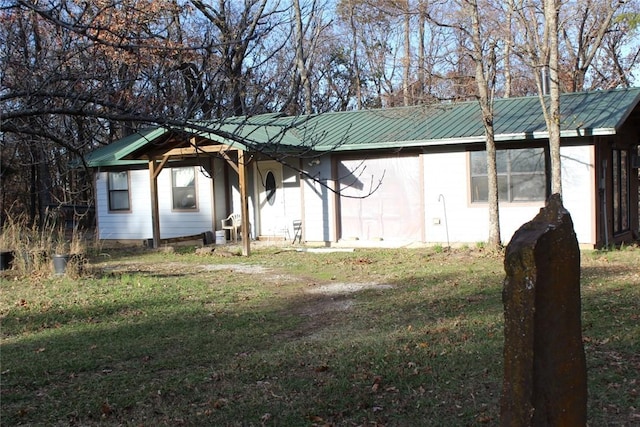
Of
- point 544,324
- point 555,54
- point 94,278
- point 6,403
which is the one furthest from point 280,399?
point 555,54

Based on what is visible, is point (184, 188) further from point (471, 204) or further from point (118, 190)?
point (471, 204)

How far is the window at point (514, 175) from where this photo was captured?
48.8 feet

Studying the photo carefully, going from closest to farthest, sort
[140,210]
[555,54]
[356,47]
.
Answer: [555,54]
[140,210]
[356,47]

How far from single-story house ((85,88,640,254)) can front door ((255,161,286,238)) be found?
3 cm

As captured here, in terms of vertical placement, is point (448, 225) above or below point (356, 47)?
below

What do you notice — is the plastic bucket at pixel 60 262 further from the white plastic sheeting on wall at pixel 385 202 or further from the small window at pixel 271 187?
the small window at pixel 271 187

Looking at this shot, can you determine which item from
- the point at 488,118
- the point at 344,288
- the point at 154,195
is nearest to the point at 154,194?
the point at 154,195

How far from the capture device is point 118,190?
20625mm

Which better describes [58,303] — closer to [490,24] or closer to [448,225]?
[448,225]

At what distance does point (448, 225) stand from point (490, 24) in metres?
4.63

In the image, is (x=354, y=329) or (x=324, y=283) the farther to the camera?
(x=324, y=283)

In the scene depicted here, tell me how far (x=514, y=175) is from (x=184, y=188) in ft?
30.6

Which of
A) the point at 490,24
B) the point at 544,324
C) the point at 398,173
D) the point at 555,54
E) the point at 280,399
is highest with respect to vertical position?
the point at 490,24

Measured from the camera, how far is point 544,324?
2.95 m
